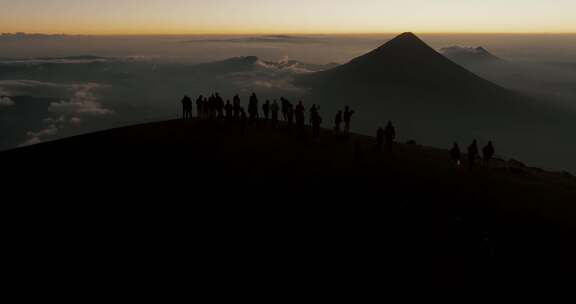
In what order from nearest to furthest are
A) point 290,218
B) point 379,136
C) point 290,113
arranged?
point 290,218 < point 379,136 < point 290,113

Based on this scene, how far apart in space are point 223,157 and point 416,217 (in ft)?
52.8

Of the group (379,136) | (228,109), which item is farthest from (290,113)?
(379,136)

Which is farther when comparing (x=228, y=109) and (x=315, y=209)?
(x=228, y=109)

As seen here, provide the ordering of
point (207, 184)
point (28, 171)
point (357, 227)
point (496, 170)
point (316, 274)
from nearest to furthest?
point (316, 274) → point (357, 227) → point (207, 184) → point (496, 170) → point (28, 171)

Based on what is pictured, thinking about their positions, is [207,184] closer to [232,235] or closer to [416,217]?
[232,235]

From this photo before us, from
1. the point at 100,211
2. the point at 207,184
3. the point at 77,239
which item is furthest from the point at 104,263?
the point at 207,184

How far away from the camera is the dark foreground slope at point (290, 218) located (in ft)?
66.7

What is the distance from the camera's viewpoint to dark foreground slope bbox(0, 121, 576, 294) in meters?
20.3

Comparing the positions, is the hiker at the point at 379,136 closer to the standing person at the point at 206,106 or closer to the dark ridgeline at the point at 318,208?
the dark ridgeline at the point at 318,208

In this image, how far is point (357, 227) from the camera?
23422 millimetres

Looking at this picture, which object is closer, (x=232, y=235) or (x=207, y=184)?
(x=232, y=235)

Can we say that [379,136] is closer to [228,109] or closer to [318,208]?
[318,208]

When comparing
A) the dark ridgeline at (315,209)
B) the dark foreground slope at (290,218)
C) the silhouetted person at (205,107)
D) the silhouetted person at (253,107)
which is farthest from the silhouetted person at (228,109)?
the dark foreground slope at (290,218)

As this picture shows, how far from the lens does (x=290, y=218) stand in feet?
81.6
